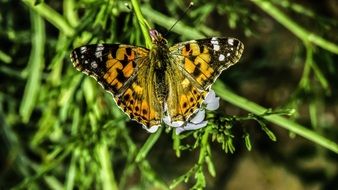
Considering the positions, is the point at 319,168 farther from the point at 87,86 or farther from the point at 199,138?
the point at 199,138

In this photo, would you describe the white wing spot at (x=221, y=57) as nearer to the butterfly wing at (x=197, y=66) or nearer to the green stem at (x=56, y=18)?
the butterfly wing at (x=197, y=66)

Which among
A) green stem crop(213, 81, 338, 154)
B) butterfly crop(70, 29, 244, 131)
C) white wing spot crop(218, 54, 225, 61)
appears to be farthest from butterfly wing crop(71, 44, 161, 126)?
green stem crop(213, 81, 338, 154)

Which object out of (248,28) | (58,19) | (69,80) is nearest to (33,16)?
(58,19)

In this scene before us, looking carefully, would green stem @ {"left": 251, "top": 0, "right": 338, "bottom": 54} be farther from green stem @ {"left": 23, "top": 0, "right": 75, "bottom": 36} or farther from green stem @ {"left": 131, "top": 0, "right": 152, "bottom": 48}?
green stem @ {"left": 131, "top": 0, "right": 152, "bottom": 48}

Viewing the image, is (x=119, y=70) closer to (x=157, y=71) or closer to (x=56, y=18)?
(x=157, y=71)

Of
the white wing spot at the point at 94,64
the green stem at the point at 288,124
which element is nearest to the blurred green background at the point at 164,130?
the green stem at the point at 288,124

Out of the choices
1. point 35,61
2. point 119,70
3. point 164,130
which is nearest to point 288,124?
point 119,70
